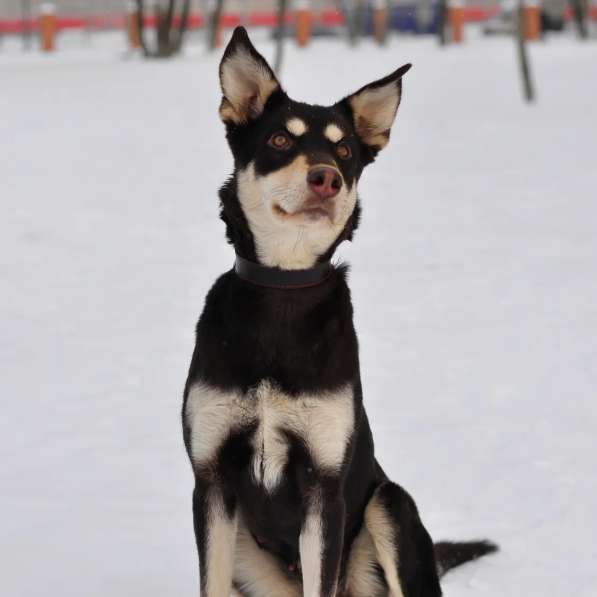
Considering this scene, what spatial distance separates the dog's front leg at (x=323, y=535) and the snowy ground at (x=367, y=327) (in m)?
1.00

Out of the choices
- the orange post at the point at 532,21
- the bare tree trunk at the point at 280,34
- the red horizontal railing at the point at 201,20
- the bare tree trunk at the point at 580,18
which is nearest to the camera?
the bare tree trunk at the point at 280,34

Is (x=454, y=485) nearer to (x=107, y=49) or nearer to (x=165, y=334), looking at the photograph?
(x=165, y=334)

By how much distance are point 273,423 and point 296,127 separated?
32.8 inches

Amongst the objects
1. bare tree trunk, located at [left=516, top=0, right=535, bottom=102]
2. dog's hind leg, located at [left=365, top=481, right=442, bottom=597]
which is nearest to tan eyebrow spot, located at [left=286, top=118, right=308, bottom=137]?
dog's hind leg, located at [left=365, top=481, right=442, bottom=597]

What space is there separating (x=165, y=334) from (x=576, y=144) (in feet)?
26.1

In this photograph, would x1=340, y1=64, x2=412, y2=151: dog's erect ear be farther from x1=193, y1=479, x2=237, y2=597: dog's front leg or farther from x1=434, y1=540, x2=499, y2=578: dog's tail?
x1=434, y1=540, x2=499, y2=578: dog's tail

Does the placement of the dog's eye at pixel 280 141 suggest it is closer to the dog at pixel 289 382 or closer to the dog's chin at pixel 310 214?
the dog at pixel 289 382

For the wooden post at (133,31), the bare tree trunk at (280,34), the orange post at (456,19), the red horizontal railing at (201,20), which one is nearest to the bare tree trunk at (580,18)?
the orange post at (456,19)

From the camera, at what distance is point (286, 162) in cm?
359

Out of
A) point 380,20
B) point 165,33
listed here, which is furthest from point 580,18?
point 165,33

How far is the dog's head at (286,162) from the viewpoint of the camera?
357cm

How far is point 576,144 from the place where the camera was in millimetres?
14688

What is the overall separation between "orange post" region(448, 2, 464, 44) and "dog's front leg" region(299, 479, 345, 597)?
25672 millimetres

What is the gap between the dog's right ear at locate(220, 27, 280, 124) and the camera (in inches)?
146
